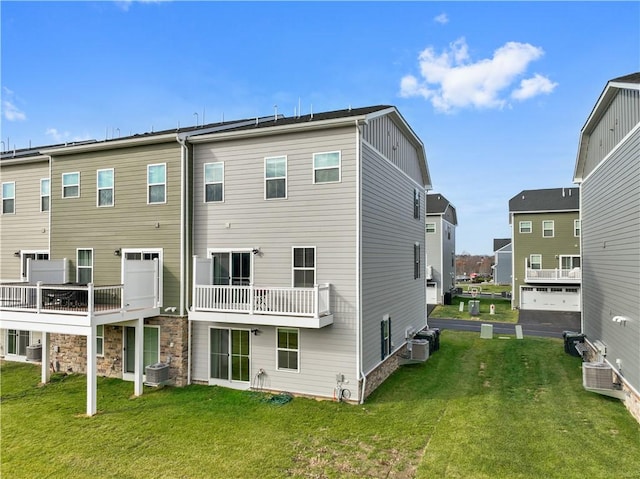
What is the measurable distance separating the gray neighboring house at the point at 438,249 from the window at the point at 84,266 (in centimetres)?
2494

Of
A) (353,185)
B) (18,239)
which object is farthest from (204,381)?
(18,239)

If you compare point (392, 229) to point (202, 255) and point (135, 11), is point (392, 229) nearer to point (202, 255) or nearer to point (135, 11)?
point (202, 255)

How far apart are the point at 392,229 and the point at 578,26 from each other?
8432mm

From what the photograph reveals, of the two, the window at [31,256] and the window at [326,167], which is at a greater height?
the window at [326,167]

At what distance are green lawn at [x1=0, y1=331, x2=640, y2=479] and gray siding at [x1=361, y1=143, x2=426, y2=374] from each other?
76.6 inches

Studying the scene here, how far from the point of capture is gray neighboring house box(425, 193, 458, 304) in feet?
104

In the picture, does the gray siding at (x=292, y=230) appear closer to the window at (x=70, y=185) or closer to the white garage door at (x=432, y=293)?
the window at (x=70, y=185)

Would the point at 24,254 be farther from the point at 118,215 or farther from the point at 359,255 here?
the point at 359,255

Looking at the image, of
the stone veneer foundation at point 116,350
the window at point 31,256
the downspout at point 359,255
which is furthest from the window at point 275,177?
the window at point 31,256

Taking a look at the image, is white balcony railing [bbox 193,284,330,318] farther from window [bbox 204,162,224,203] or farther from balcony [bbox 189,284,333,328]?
window [bbox 204,162,224,203]

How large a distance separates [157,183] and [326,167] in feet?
18.1

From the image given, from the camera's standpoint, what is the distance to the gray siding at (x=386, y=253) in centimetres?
1072

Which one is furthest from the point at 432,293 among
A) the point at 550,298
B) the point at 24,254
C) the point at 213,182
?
the point at 24,254

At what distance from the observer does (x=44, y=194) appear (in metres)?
14.5
